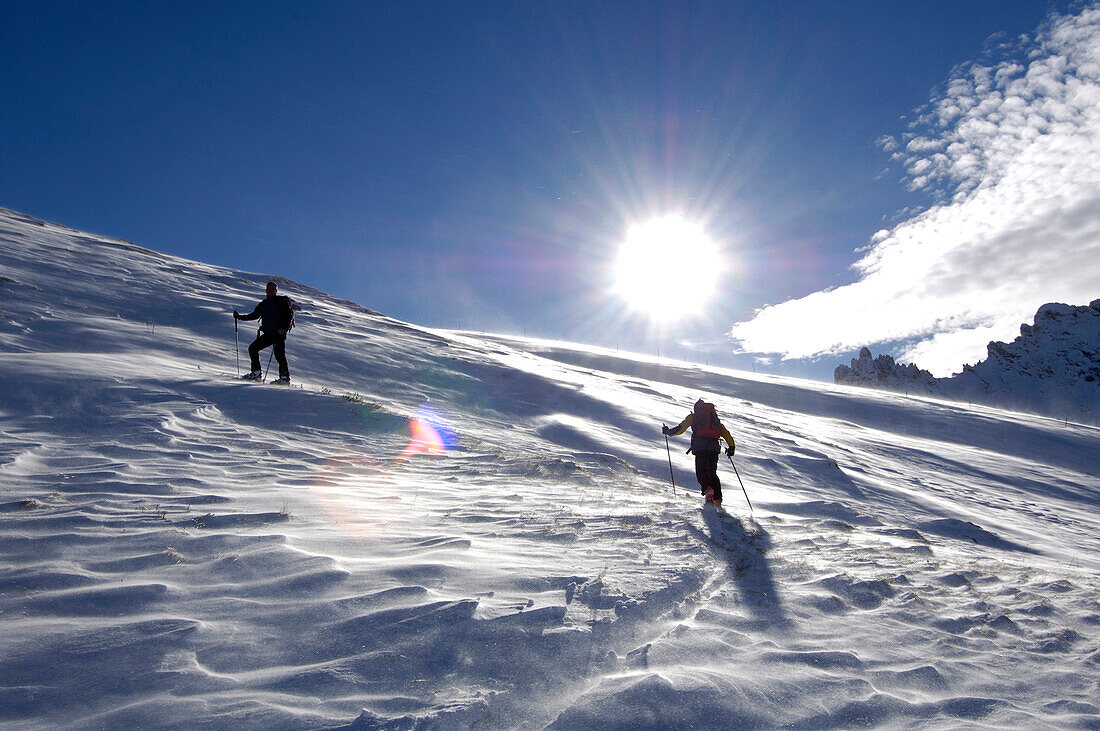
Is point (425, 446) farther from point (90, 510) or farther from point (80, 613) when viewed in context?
point (80, 613)

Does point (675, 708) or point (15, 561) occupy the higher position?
point (15, 561)

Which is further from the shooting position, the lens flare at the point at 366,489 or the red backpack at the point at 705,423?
the red backpack at the point at 705,423

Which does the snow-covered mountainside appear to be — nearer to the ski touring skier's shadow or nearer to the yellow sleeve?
the yellow sleeve

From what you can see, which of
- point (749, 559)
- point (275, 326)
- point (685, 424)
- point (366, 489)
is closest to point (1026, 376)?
point (685, 424)

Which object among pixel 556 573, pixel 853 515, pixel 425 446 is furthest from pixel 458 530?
pixel 853 515

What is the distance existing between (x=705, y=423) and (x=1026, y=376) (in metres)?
250

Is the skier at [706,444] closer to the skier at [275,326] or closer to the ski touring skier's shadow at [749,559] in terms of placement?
the ski touring skier's shadow at [749,559]

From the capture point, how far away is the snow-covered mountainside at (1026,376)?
548ft

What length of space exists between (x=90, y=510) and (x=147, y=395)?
3.98 meters

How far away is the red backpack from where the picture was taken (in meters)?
7.46

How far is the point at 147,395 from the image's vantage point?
7.57m

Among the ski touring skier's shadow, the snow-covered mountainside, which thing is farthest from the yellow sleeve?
the snow-covered mountainside

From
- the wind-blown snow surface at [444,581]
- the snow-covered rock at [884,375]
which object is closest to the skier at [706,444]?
the wind-blown snow surface at [444,581]

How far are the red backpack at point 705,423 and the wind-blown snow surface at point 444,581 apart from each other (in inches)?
38.1
